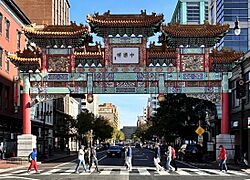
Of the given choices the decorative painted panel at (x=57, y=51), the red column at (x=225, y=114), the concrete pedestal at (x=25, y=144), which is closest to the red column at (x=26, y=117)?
the concrete pedestal at (x=25, y=144)

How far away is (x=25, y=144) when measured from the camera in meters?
40.5

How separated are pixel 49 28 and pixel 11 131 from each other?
56.0 feet

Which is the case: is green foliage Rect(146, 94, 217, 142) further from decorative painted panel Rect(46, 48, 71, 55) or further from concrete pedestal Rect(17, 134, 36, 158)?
concrete pedestal Rect(17, 134, 36, 158)

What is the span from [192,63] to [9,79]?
22.3 meters

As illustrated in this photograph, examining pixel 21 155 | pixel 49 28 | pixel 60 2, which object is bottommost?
pixel 21 155

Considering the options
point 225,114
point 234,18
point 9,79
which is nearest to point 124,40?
point 225,114

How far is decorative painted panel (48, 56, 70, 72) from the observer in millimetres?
41750

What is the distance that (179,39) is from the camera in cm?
4159

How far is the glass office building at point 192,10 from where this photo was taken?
166m

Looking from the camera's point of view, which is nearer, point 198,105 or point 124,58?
point 124,58

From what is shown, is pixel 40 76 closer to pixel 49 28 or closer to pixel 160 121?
pixel 49 28

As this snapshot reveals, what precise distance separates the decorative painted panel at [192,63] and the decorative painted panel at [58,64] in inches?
386

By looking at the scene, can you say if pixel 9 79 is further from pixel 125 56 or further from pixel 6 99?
pixel 125 56

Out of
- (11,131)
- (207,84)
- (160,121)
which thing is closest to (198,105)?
(160,121)
